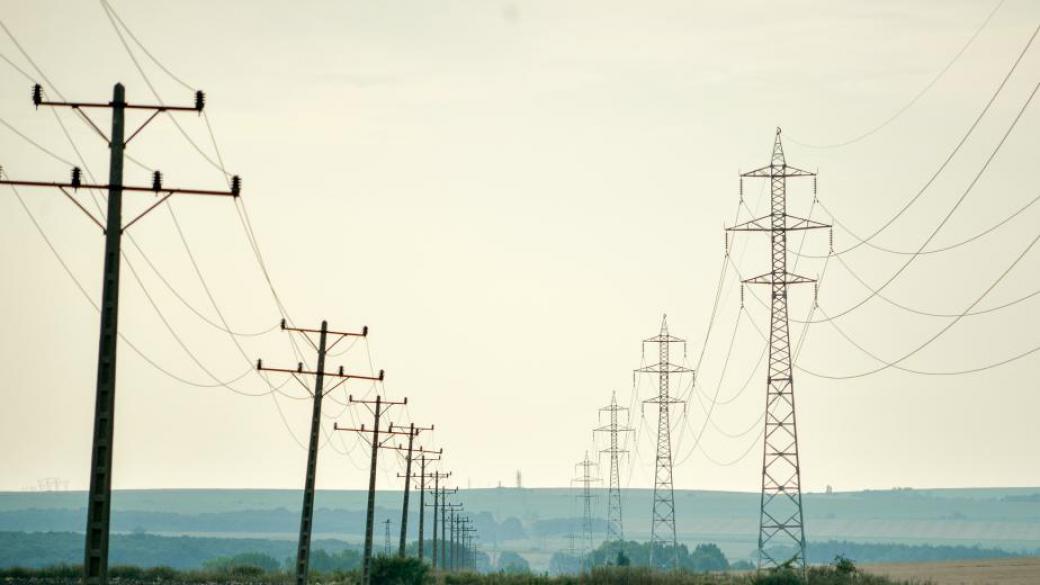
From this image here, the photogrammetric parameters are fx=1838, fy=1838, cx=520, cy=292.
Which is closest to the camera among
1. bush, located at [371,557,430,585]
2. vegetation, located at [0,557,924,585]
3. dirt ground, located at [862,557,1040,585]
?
vegetation, located at [0,557,924,585]

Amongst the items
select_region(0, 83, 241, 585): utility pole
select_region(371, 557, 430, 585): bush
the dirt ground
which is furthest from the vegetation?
select_region(0, 83, 241, 585): utility pole

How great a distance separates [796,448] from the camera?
74938mm

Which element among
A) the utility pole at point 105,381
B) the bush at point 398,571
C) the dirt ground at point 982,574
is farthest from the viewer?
the dirt ground at point 982,574

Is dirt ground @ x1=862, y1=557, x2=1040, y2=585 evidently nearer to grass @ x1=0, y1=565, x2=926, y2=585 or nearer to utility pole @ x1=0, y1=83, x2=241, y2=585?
grass @ x1=0, y1=565, x2=926, y2=585

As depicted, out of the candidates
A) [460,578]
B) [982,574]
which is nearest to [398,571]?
[460,578]

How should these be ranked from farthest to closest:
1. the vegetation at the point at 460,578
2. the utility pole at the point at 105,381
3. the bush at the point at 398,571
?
the bush at the point at 398,571 < the vegetation at the point at 460,578 < the utility pole at the point at 105,381

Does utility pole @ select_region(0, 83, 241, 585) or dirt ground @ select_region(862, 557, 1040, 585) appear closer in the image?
utility pole @ select_region(0, 83, 241, 585)

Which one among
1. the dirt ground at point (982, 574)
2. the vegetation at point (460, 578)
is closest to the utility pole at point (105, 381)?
the vegetation at point (460, 578)

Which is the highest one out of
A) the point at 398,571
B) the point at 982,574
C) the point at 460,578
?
the point at 982,574

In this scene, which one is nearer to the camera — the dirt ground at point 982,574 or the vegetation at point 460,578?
the vegetation at point 460,578

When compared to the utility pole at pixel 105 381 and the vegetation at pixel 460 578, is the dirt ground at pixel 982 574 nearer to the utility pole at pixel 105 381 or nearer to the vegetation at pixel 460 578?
the vegetation at pixel 460 578

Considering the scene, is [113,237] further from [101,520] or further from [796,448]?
[796,448]

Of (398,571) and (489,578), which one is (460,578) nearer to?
(489,578)

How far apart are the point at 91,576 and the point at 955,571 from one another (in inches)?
4655
